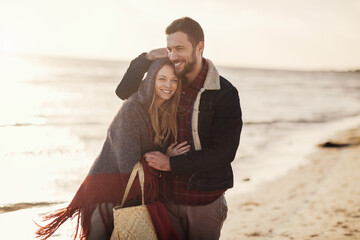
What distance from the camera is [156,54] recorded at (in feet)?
11.5

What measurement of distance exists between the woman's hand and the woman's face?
400 millimetres

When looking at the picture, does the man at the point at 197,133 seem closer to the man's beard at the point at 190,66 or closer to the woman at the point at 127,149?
the man's beard at the point at 190,66

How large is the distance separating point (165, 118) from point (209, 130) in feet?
1.26

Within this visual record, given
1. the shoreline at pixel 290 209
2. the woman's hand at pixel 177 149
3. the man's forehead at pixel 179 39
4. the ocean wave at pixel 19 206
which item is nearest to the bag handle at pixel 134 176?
the woman's hand at pixel 177 149

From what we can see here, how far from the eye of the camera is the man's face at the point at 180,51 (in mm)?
3459

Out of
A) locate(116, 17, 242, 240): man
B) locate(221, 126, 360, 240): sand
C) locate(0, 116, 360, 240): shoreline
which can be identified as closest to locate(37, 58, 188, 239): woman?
locate(116, 17, 242, 240): man

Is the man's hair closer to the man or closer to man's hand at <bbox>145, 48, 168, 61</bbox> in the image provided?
the man

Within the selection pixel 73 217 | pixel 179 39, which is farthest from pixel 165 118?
pixel 73 217

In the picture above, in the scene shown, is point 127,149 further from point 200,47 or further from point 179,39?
point 200,47

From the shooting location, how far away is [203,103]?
339cm

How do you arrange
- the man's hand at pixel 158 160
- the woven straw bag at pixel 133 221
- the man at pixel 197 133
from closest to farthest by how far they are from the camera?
the woven straw bag at pixel 133 221
the man's hand at pixel 158 160
the man at pixel 197 133

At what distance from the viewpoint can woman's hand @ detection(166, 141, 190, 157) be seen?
10.9 feet

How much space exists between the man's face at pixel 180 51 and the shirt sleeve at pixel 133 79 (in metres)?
0.22

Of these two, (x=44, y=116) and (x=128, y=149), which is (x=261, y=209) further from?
(x=44, y=116)
